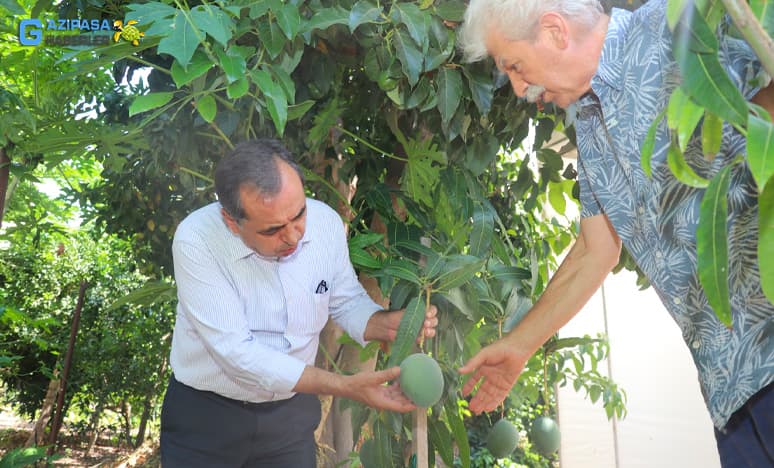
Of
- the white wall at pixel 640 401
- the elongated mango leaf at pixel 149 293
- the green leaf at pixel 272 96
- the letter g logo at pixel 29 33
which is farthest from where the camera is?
the white wall at pixel 640 401

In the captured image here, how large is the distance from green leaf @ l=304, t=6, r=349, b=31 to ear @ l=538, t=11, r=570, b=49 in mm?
392

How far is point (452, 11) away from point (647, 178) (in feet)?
1.92

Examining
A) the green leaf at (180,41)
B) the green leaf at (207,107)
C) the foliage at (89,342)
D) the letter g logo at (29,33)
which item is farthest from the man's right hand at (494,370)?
the foliage at (89,342)

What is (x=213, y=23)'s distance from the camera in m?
1.27

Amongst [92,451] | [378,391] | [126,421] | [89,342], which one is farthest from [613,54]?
[92,451]

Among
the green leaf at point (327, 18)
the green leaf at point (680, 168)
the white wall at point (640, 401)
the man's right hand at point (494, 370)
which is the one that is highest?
the green leaf at point (327, 18)

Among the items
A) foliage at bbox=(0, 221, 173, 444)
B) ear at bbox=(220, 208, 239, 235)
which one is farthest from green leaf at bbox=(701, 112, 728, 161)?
foliage at bbox=(0, 221, 173, 444)

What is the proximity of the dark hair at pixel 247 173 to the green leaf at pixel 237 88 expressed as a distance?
21 cm

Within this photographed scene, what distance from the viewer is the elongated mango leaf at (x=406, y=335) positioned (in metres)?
1.58

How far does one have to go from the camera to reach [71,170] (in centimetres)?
513

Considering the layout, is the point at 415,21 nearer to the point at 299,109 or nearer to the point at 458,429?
the point at 299,109

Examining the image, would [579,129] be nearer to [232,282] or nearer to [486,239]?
[486,239]

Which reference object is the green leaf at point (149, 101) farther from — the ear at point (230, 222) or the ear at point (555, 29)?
the ear at point (555, 29)

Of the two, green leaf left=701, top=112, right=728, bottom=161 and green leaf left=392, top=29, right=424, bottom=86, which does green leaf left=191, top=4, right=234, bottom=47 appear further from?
green leaf left=701, top=112, right=728, bottom=161
